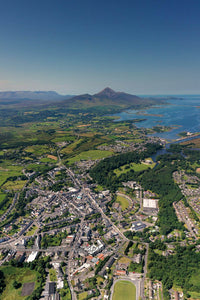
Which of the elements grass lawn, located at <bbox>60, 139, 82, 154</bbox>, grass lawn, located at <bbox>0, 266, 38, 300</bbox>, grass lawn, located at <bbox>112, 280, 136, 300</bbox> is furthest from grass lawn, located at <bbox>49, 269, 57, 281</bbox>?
grass lawn, located at <bbox>60, 139, 82, 154</bbox>

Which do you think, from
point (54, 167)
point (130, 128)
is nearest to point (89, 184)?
point (54, 167)

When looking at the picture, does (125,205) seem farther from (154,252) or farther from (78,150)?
(78,150)

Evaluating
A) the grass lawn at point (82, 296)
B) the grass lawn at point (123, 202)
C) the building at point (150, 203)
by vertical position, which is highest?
the building at point (150, 203)

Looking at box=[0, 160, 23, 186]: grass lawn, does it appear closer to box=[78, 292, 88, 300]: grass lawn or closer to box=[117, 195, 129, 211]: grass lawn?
box=[117, 195, 129, 211]: grass lawn

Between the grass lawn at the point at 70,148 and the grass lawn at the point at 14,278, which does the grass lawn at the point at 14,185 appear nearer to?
the grass lawn at the point at 14,278

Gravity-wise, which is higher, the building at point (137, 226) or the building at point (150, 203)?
the building at point (150, 203)

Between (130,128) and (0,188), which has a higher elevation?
(130,128)

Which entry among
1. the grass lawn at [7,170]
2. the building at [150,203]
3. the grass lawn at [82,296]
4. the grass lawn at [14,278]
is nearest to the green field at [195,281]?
the grass lawn at [82,296]
